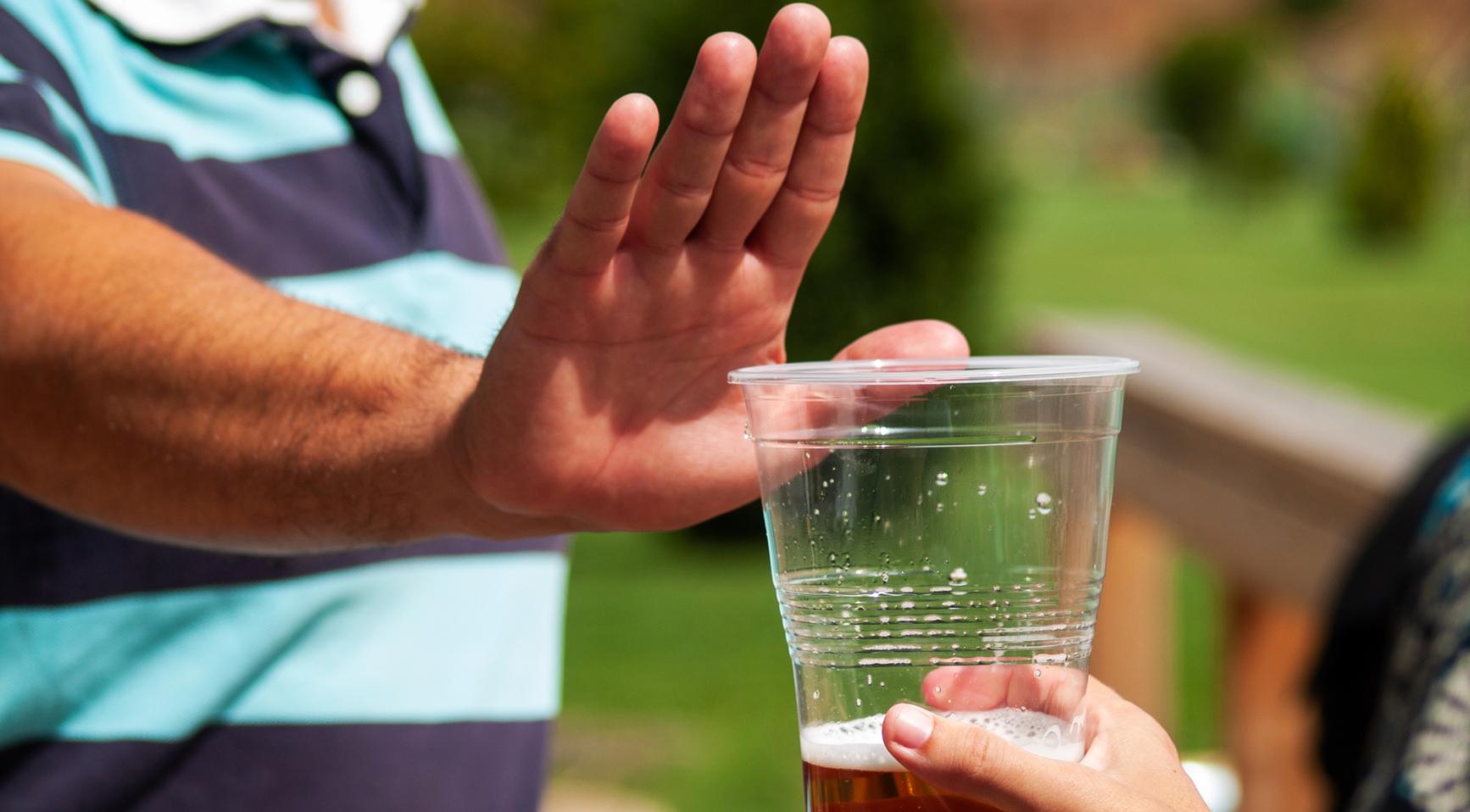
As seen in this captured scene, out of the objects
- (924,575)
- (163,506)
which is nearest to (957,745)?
(924,575)

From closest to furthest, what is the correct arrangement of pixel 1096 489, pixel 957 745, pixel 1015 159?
pixel 957 745 → pixel 1096 489 → pixel 1015 159

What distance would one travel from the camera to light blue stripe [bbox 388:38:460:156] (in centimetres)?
169

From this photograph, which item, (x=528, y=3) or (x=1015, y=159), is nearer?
(x=528, y=3)

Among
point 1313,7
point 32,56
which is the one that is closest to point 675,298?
point 32,56

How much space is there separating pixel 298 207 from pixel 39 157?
1.06 ft

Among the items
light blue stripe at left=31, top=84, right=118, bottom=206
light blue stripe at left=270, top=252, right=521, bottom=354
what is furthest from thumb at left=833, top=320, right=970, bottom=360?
light blue stripe at left=31, top=84, right=118, bottom=206

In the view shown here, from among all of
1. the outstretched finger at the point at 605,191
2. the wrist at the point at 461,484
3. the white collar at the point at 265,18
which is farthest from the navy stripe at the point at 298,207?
the outstretched finger at the point at 605,191

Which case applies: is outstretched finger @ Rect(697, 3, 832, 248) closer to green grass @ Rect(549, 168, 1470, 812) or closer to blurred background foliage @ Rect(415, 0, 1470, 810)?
green grass @ Rect(549, 168, 1470, 812)

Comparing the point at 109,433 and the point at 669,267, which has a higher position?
the point at 669,267

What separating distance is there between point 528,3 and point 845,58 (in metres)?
25.6

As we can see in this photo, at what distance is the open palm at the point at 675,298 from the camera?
35.6 inches

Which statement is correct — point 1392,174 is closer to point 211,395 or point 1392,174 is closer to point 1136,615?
point 1136,615

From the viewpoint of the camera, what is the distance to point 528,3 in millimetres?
25266

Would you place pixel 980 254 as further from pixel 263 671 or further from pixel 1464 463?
pixel 263 671
